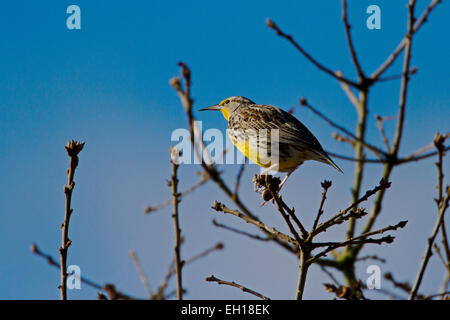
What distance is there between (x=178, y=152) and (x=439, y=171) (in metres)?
1.75

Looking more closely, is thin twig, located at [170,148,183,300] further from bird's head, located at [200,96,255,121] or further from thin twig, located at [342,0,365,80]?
bird's head, located at [200,96,255,121]

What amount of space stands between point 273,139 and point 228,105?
1.80 metres

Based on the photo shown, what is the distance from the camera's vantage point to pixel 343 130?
19.1 feet

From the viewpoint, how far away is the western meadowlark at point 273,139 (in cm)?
641

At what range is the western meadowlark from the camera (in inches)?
252

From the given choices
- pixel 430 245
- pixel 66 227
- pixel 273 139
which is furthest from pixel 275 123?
pixel 66 227

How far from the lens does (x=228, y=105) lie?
323 inches

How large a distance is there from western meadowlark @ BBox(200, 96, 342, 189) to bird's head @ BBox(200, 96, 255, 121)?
0.63m

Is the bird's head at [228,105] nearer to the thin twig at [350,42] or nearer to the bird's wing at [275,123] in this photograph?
the bird's wing at [275,123]
